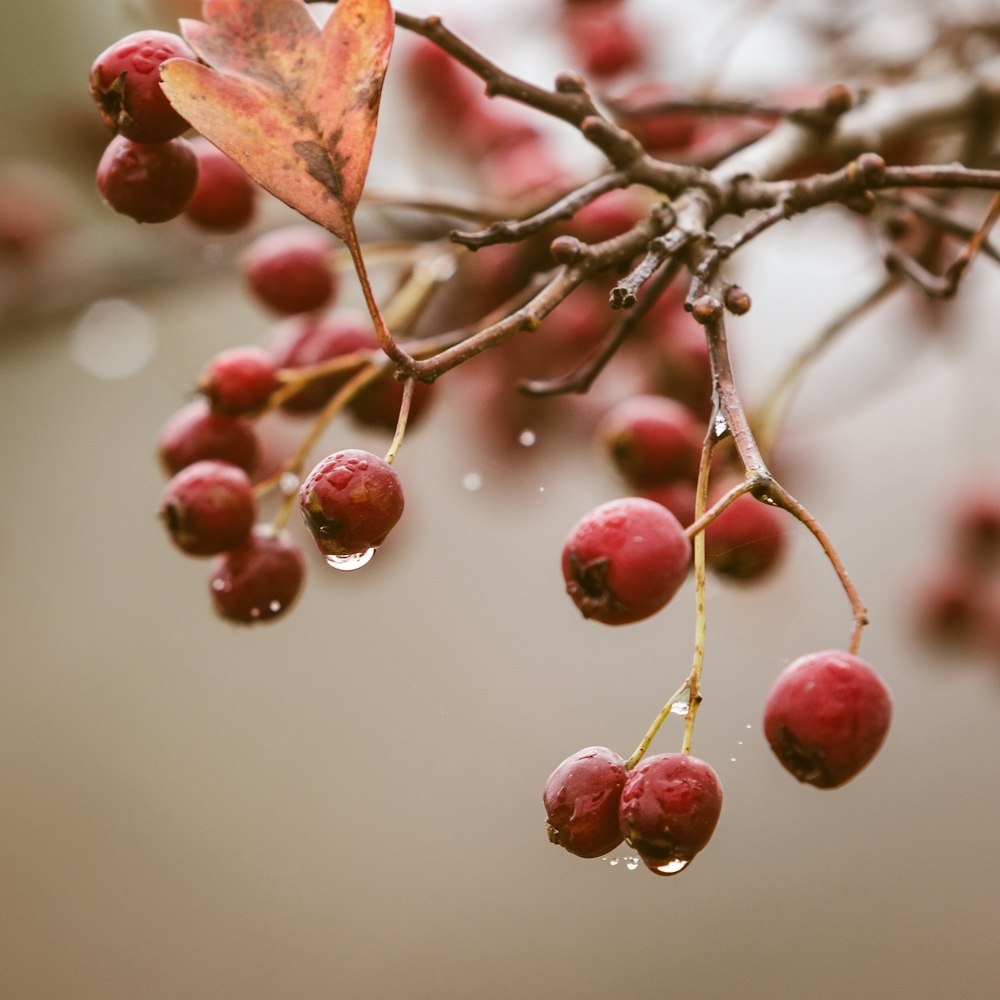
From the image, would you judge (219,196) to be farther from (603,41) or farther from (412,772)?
(412,772)

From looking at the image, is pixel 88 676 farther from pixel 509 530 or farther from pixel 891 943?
pixel 891 943

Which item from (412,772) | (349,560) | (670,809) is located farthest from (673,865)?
(412,772)

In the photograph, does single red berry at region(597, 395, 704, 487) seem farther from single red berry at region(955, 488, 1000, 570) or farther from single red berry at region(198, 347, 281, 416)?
single red berry at region(955, 488, 1000, 570)

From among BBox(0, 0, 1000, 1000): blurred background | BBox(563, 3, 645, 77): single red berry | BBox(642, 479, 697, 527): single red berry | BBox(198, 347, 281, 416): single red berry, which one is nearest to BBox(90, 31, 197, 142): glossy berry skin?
BBox(198, 347, 281, 416): single red berry

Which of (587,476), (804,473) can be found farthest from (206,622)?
(804,473)

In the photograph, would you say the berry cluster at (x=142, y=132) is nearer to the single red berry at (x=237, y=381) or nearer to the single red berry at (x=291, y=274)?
the single red berry at (x=237, y=381)

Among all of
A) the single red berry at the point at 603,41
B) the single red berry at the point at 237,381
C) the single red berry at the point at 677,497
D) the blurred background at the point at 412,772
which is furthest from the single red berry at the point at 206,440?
the blurred background at the point at 412,772
